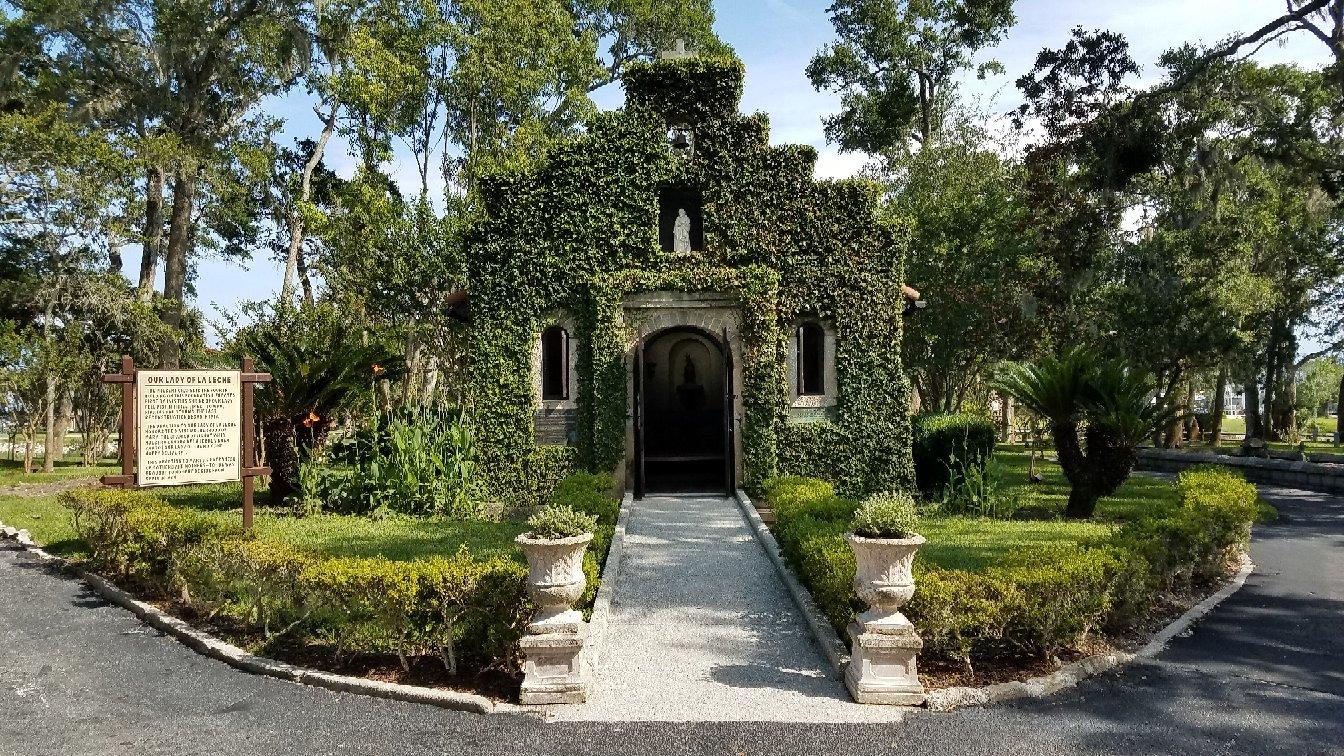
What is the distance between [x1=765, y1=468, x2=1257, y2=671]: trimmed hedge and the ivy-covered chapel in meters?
5.73

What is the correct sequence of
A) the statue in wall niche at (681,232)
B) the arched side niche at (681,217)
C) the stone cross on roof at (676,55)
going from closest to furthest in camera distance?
the stone cross on roof at (676,55)
the arched side niche at (681,217)
the statue in wall niche at (681,232)

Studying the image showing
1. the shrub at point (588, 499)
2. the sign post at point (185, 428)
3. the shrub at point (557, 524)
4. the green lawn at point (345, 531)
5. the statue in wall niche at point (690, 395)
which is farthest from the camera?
the statue in wall niche at point (690, 395)

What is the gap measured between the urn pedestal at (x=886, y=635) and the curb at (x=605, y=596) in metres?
2.08

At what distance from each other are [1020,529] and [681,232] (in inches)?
340

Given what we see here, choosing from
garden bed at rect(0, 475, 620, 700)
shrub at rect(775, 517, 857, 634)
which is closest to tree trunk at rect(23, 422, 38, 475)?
garden bed at rect(0, 475, 620, 700)

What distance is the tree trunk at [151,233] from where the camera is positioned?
83.1 ft

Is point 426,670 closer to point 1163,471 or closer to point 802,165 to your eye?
point 802,165

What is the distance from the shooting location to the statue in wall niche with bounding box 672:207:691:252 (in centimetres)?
1648

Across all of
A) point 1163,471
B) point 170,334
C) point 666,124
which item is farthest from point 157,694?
point 1163,471

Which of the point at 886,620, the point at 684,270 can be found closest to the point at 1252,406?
the point at 684,270

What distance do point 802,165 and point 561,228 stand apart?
4812 millimetres

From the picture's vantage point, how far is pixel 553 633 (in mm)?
5910

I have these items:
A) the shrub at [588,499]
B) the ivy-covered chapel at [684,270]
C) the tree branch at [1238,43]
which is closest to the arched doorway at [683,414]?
the ivy-covered chapel at [684,270]

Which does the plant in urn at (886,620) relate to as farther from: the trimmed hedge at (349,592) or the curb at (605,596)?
the trimmed hedge at (349,592)
